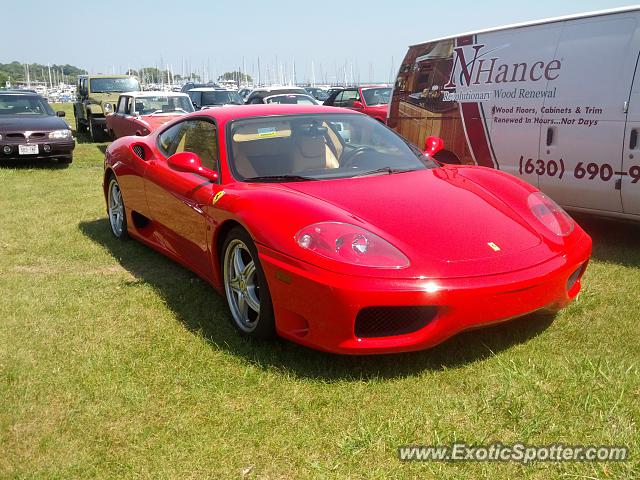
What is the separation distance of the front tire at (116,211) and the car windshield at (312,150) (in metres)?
2.06

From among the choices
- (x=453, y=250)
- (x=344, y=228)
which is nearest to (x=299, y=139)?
(x=344, y=228)

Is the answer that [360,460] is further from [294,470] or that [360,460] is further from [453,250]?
[453,250]

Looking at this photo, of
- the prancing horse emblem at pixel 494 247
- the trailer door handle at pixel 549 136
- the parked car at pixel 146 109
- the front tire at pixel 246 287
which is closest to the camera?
the prancing horse emblem at pixel 494 247

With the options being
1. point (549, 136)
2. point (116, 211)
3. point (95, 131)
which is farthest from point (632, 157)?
point (95, 131)

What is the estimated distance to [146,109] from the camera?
532 inches

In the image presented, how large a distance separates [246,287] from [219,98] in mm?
16009

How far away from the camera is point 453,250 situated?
3113mm

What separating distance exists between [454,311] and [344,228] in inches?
26.1

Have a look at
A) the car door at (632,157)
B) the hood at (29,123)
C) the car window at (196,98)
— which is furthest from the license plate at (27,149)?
the car door at (632,157)

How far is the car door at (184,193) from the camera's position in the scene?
4098 millimetres

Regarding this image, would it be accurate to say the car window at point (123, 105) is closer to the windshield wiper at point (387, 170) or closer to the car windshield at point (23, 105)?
the car windshield at point (23, 105)

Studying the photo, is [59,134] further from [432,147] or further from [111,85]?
[432,147]

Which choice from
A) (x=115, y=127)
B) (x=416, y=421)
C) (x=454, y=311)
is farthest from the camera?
(x=115, y=127)

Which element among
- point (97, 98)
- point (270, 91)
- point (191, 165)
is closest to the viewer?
point (191, 165)
